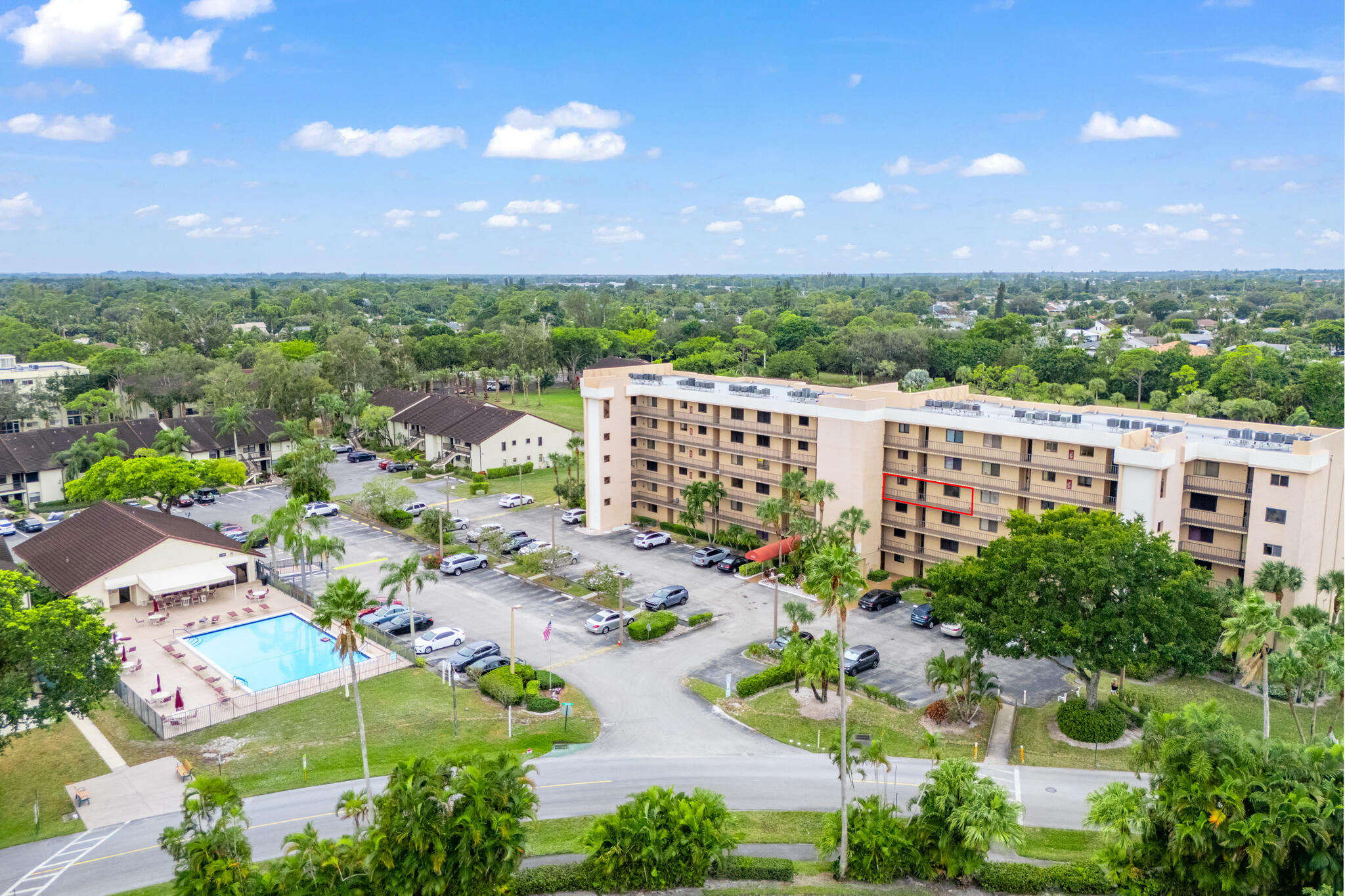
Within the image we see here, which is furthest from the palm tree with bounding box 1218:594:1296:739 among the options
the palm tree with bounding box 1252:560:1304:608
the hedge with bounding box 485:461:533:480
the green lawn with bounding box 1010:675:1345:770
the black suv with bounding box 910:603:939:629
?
the hedge with bounding box 485:461:533:480

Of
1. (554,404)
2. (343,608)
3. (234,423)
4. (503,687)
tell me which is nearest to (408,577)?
(503,687)

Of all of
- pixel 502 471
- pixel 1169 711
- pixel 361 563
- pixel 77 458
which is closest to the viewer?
pixel 1169 711

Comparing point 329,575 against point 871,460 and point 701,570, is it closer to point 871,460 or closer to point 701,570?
point 701,570

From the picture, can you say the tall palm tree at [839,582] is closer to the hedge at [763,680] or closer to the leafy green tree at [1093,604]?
the leafy green tree at [1093,604]

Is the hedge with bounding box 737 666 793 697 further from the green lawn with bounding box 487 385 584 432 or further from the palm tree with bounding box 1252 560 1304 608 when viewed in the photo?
the green lawn with bounding box 487 385 584 432

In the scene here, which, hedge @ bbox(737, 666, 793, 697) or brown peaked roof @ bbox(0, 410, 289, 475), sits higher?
brown peaked roof @ bbox(0, 410, 289, 475)

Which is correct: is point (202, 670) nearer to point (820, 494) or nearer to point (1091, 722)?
point (820, 494)
